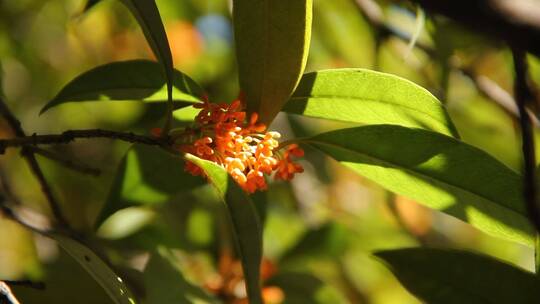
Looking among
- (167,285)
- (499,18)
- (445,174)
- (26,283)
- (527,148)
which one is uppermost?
(499,18)

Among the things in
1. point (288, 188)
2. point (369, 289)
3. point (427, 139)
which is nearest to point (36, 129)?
A: point (288, 188)

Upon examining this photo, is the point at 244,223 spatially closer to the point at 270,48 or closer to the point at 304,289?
the point at 270,48

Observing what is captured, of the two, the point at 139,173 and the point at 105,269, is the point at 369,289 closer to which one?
the point at 139,173

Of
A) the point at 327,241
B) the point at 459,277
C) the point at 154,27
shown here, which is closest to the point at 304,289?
the point at 327,241

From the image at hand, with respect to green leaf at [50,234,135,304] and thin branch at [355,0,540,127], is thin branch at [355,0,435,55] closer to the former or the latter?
thin branch at [355,0,540,127]

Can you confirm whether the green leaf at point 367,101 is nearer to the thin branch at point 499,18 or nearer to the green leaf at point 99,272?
the green leaf at point 99,272

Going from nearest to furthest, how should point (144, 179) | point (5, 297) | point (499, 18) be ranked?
point (499, 18)
point (5, 297)
point (144, 179)
